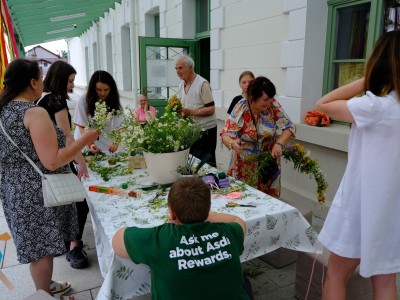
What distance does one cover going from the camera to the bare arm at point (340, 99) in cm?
146

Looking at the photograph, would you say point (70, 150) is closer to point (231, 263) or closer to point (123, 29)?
point (231, 263)

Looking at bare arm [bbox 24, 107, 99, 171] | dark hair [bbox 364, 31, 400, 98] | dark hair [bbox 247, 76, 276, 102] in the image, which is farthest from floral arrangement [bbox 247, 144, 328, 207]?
bare arm [bbox 24, 107, 99, 171]

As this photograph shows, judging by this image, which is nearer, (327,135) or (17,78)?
(17,78)

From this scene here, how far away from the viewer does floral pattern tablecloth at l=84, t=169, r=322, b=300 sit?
1420 millimetres

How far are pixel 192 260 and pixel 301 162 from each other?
1.34 m

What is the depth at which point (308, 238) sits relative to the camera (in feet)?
6.03

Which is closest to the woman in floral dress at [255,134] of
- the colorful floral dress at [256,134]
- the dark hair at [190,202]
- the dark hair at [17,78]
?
the colorful floral dress at [256,134]

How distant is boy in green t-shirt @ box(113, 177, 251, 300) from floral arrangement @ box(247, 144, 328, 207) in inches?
44.5

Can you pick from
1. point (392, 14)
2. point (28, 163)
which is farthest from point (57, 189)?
point (392, 14)

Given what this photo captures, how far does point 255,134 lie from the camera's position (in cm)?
251

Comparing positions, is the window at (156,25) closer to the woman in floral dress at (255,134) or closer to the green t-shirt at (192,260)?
the woman in floral dress at (255,134)

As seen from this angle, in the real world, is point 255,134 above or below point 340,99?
below

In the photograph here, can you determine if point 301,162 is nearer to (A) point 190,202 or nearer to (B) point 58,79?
(A) point 190,202

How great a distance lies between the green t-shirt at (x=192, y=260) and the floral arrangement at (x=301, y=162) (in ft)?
3.81
